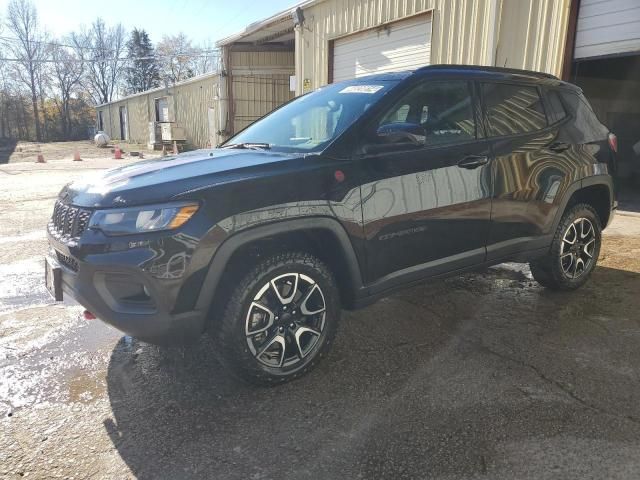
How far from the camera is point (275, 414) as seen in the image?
2668mm

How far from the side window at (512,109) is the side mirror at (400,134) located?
2.72 ft

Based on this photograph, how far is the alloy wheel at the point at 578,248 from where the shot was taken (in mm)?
4340

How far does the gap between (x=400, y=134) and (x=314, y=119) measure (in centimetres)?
75

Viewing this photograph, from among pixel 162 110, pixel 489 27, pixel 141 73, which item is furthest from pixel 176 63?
pixel 489 27

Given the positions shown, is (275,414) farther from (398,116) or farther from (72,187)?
(398,116)

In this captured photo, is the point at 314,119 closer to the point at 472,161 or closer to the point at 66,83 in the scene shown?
the point at 472,161

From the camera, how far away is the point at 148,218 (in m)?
2.46

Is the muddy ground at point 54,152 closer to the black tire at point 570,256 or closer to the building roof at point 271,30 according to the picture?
the building roof at point 271,30

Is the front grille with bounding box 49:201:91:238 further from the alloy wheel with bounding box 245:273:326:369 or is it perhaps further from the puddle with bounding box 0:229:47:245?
the puddle with bounding box 0:229:47:245

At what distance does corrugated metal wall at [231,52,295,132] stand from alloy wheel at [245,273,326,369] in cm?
1526

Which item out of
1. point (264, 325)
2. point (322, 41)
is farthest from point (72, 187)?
point (322, 41)

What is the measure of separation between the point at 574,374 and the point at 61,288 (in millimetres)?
3117

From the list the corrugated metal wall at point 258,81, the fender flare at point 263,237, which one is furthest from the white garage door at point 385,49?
the fender flare at point 263,237

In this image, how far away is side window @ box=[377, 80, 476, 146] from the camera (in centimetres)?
329
